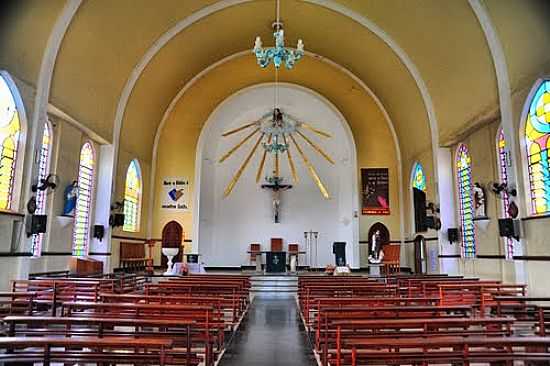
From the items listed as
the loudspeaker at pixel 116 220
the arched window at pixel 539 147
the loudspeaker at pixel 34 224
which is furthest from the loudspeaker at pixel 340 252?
the loudspeaker at pixel 34 224

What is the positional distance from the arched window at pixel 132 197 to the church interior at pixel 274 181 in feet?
0.26

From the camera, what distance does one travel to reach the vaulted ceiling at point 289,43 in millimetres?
7832


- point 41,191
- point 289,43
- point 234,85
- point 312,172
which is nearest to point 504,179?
point 289,43

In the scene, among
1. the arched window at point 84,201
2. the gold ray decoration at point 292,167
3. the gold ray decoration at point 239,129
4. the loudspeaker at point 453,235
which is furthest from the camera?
the gold ray decoration at point 292,167

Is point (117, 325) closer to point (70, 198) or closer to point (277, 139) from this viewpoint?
point (70, 198)

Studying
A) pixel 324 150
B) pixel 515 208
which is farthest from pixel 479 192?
pixel 324 150

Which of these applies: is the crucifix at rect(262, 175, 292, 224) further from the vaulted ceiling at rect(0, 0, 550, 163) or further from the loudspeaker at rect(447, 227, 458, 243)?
the loudspeaker at rect(447, 227, 458, 243)

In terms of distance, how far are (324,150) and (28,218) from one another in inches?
493

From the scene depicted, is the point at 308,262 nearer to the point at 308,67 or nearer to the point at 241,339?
the point at 308,67

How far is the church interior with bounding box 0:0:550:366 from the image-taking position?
14.1 ft

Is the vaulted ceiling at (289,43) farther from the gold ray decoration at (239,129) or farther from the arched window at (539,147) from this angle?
the gold ray decoration at (239,129)

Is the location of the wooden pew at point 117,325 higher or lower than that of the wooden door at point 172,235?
lower

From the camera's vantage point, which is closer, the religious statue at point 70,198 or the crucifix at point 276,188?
the religious statue at point 70,198

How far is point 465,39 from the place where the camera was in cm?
902
